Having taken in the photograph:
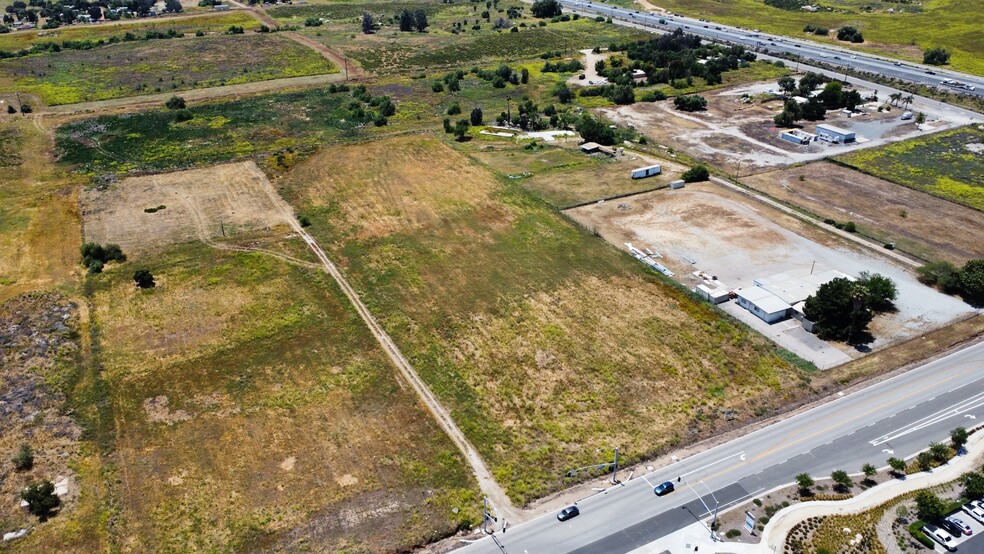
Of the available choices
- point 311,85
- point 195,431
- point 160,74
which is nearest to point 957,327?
point 195,431

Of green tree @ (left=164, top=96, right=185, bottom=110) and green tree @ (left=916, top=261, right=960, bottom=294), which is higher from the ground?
green tree @ (left=916, top=261, right=960, bottom=294)

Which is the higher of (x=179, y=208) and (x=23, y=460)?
(x=179, y=208)

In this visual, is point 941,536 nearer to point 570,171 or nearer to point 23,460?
point 23,460

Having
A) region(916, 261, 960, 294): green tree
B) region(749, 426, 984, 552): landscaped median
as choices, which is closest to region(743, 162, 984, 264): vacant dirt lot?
region(916, 261, 960, 294): green tree

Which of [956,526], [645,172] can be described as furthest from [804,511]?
[645,172]

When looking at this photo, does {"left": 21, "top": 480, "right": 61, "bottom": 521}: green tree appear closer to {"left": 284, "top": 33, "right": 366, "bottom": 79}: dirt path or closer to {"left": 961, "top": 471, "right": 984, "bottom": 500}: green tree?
{"left": 961, "top": 471, "right": 984, "bottom": 500}: green tree

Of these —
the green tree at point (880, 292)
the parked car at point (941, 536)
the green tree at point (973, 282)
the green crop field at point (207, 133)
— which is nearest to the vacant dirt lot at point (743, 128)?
the green tree at point (973, 282)
